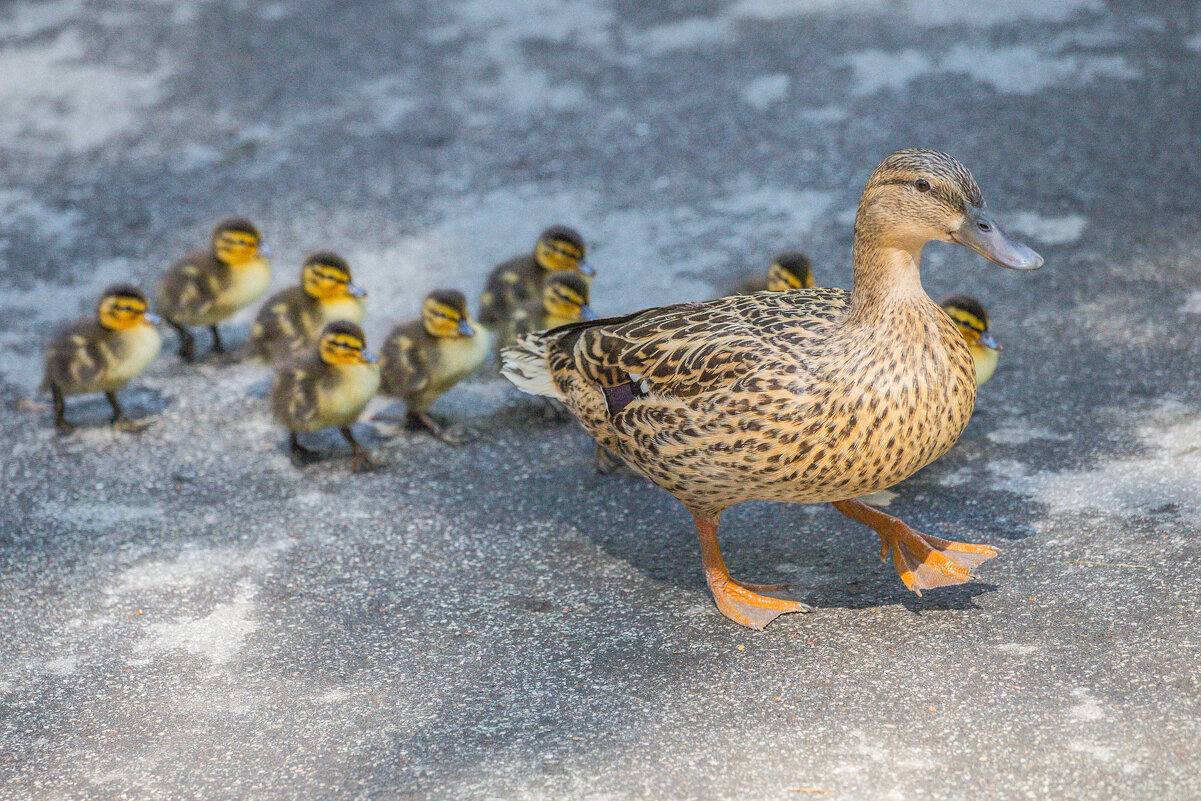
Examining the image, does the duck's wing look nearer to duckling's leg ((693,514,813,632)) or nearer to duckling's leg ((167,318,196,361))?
duckling's leg ((693,514,813,632))

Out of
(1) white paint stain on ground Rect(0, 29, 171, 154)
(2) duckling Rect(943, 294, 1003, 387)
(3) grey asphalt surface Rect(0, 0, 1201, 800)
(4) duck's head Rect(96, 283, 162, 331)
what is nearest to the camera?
(3) grey asphalt surface Rect(0, 0, 1201, 800)

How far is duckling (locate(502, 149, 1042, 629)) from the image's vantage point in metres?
3.27

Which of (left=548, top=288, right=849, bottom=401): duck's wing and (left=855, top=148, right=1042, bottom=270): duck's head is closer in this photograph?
(left=855, top=148, right=1042, bottom=270): duck's head

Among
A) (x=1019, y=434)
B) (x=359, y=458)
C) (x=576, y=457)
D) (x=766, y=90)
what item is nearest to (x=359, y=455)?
(x=359, y=458)

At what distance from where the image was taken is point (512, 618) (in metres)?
3.75

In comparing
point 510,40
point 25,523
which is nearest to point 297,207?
point 510,40

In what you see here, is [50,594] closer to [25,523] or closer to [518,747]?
[25,523]

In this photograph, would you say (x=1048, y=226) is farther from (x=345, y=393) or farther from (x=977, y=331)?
(x=345, y=393)

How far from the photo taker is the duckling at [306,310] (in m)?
5.24

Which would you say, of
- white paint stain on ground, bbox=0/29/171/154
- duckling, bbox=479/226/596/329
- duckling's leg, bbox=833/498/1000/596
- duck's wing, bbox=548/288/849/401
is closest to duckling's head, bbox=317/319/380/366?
duckling, bbox=479/226/596/329

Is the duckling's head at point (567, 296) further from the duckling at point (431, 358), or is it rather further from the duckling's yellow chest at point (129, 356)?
the duckling's yellow chest at point (129, 356)

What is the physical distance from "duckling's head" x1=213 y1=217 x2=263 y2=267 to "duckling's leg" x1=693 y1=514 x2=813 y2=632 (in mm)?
2674

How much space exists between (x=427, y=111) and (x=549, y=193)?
119 cm

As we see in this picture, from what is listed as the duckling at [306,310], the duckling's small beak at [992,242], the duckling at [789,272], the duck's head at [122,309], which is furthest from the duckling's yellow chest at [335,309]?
the duckling's small beak at [992,242]
